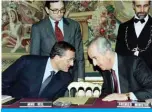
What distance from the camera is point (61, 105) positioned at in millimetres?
2908

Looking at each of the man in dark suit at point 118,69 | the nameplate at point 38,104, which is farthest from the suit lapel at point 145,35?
the nameplate at point 38,104

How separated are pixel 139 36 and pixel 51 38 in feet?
4.21

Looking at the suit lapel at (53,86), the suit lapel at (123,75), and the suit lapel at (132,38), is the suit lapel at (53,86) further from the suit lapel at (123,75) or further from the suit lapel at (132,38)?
the suit lapel at (132,38)

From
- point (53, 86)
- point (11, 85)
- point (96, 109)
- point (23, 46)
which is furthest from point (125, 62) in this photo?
point (23, 46)

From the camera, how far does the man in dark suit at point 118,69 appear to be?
3.76m

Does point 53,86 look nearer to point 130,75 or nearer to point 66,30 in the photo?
point 130,75

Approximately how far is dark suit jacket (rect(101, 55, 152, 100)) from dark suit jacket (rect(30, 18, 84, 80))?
89cm

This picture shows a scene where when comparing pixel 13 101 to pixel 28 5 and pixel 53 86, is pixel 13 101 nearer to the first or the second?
pixel 53 86

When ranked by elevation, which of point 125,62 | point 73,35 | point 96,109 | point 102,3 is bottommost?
point 96,109

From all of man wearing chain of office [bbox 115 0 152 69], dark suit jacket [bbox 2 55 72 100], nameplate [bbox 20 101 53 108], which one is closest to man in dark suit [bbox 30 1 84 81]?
dark suit jacket [bbox 2 55 72 100]

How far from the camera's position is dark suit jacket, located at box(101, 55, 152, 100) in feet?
12.2

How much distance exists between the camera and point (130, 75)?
3828mm

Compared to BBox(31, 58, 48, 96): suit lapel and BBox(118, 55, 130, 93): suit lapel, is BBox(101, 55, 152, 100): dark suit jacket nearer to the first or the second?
BBox(118, 55, 130, 93): suit lapel

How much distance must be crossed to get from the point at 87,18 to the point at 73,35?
1.16ft
